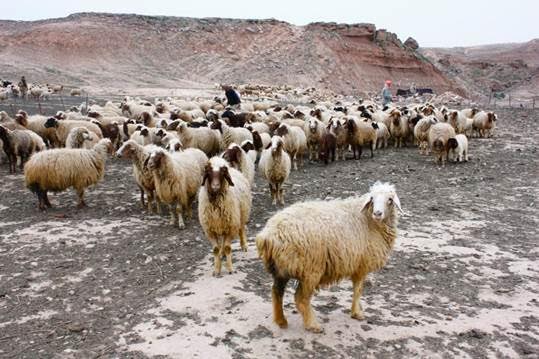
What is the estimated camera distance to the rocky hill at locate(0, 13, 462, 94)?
53.8 meters

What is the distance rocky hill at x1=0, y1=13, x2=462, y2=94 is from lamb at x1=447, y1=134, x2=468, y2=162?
122 feet

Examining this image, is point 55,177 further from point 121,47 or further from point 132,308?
point 121,47

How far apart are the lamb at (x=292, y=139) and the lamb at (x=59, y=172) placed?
17.6 feet

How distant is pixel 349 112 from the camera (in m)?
20.3

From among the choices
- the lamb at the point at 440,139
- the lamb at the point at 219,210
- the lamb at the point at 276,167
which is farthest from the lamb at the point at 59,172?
the lamb at the point at 440,139

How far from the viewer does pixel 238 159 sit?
9398mm

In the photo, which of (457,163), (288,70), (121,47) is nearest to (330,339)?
(457,163)

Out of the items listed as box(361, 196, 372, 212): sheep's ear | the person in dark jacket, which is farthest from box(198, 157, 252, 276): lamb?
the person in dark jacket

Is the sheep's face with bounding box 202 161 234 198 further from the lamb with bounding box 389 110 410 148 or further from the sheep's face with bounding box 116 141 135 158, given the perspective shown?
the lamb with bounding box 389 110 410 148

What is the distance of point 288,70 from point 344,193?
1906 inches

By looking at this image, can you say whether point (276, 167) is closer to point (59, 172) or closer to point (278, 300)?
point (59, 172)

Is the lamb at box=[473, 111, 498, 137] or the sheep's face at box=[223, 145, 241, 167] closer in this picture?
the sheep's face at box=[223, 145, 241, 167]

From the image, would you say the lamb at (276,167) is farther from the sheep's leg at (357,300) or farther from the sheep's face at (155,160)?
the sheep's leg at (357,300)

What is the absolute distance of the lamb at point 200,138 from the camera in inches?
509
